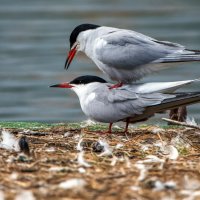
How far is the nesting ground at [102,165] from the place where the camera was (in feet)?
19.2

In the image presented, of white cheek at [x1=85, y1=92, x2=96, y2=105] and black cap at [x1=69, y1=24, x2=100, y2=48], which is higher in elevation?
black cap at [x1=69, y1=24, x2=100, y2=48]

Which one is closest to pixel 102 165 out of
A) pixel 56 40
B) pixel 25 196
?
pixel 25 196

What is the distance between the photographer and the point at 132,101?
7.92m

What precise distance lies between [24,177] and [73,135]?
5.56ft

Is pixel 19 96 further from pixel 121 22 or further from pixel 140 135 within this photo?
pixel 140 135

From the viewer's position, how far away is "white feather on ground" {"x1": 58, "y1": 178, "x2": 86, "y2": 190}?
19.3 feet

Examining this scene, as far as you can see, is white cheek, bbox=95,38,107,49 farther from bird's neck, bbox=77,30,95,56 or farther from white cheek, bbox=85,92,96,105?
white cheek, bbox=85,92,96,105

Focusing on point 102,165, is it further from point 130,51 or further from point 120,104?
point 130,51

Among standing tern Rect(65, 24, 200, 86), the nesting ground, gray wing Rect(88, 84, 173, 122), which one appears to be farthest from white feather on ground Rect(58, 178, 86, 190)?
standing tern Rect(65, 24, 200, 86)

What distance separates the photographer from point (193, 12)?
1906 centimetres

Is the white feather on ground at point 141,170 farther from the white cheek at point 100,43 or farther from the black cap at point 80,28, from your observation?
the black cap at point 80,28

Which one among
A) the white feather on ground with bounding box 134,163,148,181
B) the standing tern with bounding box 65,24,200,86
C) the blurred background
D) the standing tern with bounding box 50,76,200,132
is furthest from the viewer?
the blurred background

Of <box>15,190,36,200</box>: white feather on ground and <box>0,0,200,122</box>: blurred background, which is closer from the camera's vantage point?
<box>15,190,36,200</box>: white feather on ground

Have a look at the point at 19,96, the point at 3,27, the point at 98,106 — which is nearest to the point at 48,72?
the point at 19,96
